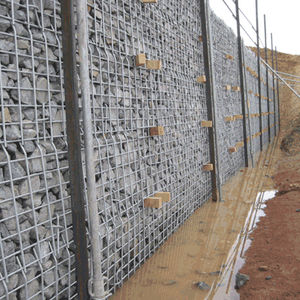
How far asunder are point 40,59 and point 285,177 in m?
6.67

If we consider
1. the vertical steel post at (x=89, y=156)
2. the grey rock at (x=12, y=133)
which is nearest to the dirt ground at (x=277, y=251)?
the vertical steel post at (x=89, y=156)

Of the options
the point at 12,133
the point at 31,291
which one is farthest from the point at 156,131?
the point at 31,291

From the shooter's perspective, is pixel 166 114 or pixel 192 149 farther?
pixel 192 149

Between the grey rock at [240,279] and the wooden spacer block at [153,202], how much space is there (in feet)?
3.17

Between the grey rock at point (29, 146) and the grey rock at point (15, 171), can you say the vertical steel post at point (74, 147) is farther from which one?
the grey rock at point (15, 171)

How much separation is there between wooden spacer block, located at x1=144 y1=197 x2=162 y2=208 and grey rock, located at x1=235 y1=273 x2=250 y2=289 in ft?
3.17

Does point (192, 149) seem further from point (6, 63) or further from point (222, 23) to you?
point (222, 23)

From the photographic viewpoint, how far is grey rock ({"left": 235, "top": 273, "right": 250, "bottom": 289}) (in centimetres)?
280

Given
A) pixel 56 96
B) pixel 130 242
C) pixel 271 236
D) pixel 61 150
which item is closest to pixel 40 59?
pixel 56 96

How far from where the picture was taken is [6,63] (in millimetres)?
1922

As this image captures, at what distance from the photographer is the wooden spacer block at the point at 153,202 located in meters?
3.35

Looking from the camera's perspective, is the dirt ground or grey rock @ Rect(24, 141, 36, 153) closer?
grey rock @ Rect(24, 141, 36, 153)

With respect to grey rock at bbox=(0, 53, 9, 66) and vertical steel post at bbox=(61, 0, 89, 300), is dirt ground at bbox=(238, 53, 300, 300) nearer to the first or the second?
vertical steel post at bbox=(61, 0, 89, 300)

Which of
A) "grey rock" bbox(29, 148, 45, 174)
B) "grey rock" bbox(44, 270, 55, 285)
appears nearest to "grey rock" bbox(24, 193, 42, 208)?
A: "grey rock" bbox(29, 148, 45, 174)
